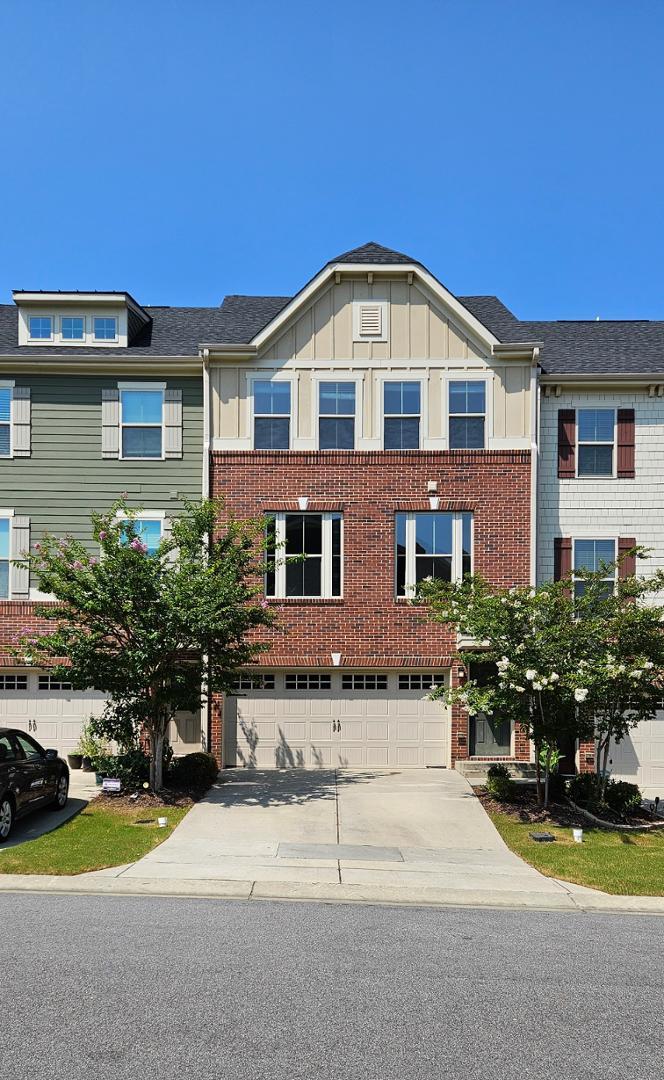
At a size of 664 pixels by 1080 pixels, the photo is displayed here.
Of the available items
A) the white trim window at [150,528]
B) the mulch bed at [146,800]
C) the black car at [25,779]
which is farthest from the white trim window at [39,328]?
the mulch bed at [146,800]

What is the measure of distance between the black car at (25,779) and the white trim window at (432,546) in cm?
863

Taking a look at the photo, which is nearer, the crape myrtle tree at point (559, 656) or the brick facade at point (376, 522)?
the crape myrtle tree at point (559, 656)

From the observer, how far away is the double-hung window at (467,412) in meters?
19.9

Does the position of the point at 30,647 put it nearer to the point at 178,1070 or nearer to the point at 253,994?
the point at 253,994

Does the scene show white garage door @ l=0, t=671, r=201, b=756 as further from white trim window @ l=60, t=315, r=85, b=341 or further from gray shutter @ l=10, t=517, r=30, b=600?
white trim window @ l=60, t=315, r=85, b=341

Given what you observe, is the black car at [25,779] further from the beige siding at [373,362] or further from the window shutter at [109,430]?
the beige siding at [373,362]

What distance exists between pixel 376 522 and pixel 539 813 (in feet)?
24.7

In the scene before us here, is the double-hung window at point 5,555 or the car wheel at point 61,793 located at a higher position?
the double-hung window at point 5,555

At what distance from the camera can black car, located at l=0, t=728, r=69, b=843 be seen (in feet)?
40.5

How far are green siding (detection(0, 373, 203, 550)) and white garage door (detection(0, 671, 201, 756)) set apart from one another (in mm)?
3420

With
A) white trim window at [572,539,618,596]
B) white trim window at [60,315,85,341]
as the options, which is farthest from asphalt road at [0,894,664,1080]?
white trim window at [60,315,85,341]

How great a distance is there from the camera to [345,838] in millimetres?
13500

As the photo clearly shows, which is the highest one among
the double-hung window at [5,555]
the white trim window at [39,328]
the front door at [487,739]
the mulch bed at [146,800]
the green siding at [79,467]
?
the white trim window at [39,328]

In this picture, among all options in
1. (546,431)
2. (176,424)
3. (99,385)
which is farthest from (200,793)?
(546,431)
